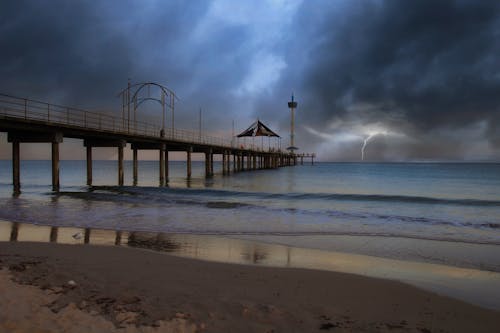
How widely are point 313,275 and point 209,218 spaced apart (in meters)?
7.42

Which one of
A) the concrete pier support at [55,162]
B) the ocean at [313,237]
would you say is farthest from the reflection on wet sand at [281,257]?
the concrete pier support at [55,162]

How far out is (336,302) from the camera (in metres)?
4.52

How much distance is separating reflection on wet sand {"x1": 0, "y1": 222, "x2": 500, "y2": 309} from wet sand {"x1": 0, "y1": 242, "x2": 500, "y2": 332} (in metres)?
0.52

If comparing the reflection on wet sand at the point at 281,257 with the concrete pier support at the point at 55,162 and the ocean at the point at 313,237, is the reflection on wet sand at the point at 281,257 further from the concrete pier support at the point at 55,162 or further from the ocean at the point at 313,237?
the concrete pier support at the point at 55,162

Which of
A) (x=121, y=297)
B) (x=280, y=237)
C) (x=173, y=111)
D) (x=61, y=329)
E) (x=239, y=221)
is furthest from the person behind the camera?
(x=173, y=111)

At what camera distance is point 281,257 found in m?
6.98

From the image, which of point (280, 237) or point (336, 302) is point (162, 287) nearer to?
point (336, 302)

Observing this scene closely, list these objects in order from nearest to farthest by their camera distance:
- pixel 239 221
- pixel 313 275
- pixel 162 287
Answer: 1. pixel 162 287
2. pixel 313 275
3. pixel 239 221

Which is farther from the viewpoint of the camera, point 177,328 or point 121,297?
point 121,297

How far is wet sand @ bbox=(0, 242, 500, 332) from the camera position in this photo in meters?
3.62

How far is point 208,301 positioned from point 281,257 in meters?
2.92

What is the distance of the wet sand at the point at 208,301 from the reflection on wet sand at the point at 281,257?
522 millimetres

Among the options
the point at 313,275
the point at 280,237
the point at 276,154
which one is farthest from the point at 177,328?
the point at 276,154

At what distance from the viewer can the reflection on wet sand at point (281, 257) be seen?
5.41 m
